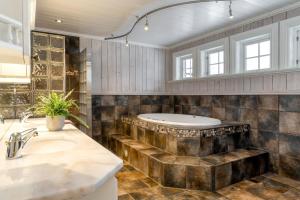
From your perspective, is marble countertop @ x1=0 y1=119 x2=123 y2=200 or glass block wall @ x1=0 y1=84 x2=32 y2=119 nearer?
marble countertop @ x1=0 y1=119 x2=123 y2=200

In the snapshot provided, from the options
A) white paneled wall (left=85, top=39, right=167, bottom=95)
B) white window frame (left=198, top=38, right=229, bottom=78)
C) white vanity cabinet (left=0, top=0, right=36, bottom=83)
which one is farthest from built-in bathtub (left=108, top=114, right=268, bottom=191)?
white vanity cabinet (left=0, top=0, right=36, bottom=83)

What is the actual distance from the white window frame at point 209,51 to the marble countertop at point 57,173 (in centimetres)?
299

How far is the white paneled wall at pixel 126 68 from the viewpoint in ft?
13.5

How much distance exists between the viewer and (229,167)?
2490 millimetres

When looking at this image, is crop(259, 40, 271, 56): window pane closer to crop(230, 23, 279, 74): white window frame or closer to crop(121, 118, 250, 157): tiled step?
crop(230, 23, 279, 74): white window frame

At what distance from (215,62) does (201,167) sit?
2298 millimetres

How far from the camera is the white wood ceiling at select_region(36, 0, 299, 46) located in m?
2.59

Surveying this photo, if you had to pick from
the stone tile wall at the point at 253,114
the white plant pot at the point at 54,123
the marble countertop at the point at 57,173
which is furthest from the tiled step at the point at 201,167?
the marble countertop at the point at 57,173

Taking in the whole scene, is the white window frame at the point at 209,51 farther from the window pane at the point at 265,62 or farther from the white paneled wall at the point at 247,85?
the window pane at the point at 265,62

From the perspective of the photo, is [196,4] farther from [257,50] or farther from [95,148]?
[95,148]

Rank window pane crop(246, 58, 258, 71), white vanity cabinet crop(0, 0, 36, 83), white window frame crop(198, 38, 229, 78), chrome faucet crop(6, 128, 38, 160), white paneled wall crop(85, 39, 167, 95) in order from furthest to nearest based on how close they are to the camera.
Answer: white paneled wall crop(85, 39, 167, 95) < white window frame crop(198, 38, 229, 78) < window pane crop(246, 58, 258, 71) < chrome faucet crop(6, 128, 38, 160) < white vanity cabinet crop(0, 0, 36, 83)

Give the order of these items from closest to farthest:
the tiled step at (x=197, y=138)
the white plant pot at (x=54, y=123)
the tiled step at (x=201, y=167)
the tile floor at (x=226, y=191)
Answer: the white plant pot at (x=54, y=123) → the tile floor at (x=226, y=191) → the tiled step at (x=201, y=167) → the tiled step at (x=197, y=138)

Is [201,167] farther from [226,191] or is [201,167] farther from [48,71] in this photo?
[48,71]

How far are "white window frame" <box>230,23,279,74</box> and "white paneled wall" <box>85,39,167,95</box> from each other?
1.89m
